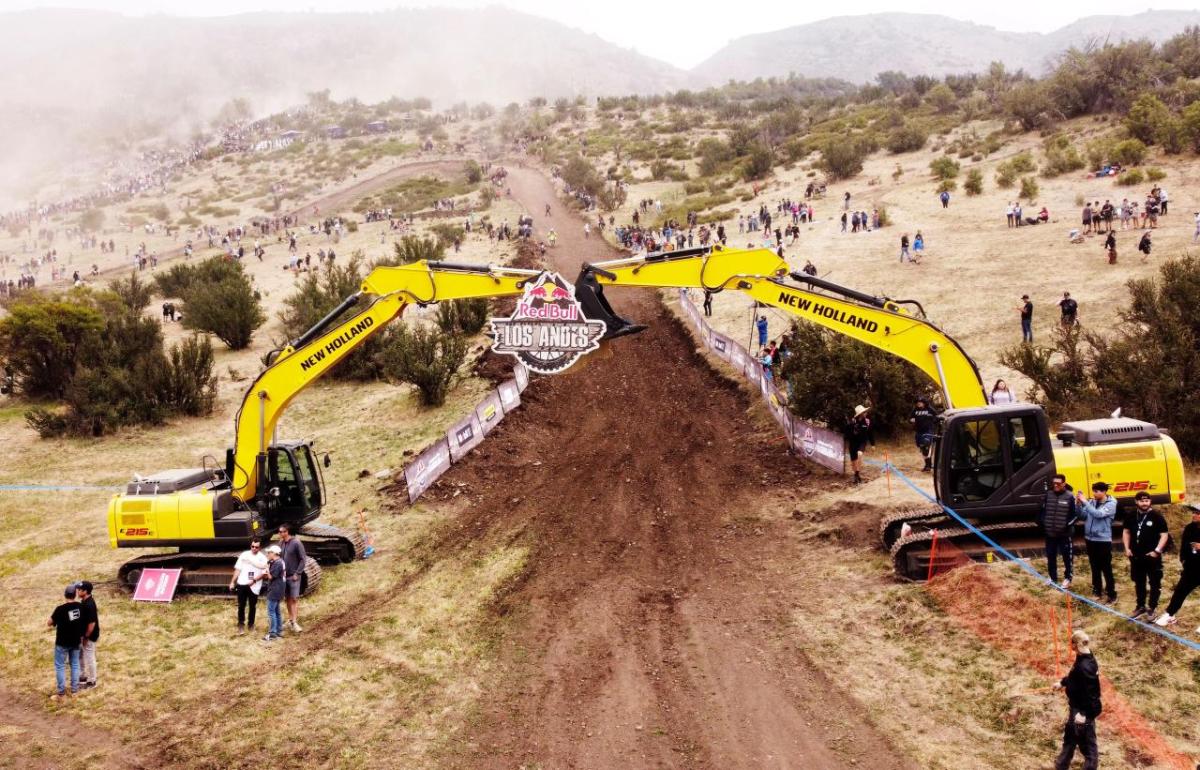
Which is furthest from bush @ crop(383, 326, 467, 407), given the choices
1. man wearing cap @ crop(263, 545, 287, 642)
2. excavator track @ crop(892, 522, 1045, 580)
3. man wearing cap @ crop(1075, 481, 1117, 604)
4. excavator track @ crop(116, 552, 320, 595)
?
man wearing cap @ crop(1075, 481, 1117, 604)

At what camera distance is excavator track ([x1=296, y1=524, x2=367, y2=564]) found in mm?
16547

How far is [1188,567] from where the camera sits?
1037 cm

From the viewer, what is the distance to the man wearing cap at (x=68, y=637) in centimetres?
1146

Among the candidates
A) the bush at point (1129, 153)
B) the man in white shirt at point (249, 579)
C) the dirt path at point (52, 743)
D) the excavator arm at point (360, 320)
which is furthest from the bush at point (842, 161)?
the dirt path at point (52, 743)

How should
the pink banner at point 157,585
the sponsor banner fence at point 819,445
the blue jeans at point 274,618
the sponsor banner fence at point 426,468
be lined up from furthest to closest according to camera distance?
the sponsor banner fence at point 426,468 < the sponsor banner fence at point 819,445 < the pink banner at point 157,585 < the blue jeans at point 274,618

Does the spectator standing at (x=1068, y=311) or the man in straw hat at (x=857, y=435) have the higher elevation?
the spectator standing at (x=1068, y=311)

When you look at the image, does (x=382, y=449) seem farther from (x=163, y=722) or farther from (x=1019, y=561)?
(x=1019, y=561)

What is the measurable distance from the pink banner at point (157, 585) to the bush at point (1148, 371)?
1829cm

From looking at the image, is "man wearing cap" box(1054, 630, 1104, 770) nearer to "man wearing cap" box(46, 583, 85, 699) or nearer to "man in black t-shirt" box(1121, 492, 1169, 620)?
"man in black t-shirt" box(1121, 492, 1169, 620)

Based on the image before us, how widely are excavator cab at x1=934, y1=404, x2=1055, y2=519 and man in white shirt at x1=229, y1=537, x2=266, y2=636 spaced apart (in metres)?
10.8

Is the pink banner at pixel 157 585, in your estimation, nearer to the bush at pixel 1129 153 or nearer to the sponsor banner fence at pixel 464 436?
the sponsor banner fence at pixel 464 436

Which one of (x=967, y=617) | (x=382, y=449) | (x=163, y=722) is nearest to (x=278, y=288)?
(x=382, y=449)

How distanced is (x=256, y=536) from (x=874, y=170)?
53588 mm

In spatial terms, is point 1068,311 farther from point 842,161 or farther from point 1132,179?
point 842,161
